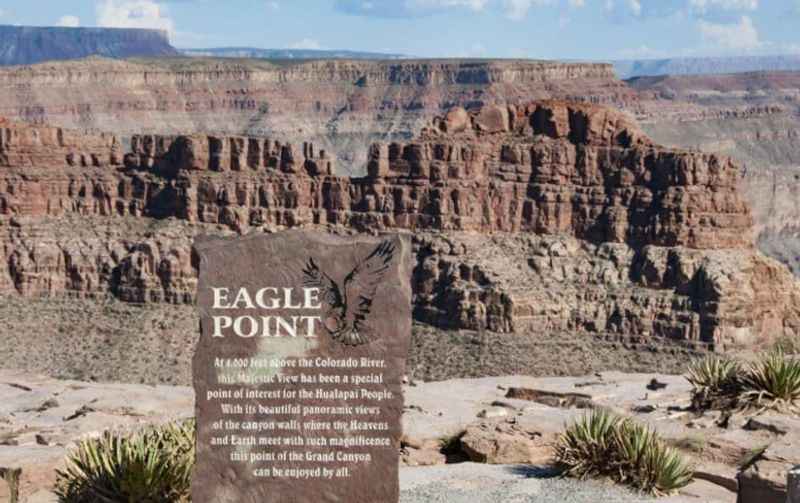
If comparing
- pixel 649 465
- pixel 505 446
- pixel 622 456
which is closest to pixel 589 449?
pixel 622 456

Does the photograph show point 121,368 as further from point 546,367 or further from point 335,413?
point 335,413

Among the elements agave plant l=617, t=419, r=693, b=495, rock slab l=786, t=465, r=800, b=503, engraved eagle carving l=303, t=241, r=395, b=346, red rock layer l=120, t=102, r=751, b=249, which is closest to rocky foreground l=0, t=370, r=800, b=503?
agave plant l=617, t=419, r=693, b=495

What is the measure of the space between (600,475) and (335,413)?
501 cm

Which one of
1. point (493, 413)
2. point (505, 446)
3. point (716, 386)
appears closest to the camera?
point (505, 446)

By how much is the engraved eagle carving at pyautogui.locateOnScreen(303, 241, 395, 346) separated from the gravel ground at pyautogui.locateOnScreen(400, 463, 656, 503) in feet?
10.4

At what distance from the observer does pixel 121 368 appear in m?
72.6

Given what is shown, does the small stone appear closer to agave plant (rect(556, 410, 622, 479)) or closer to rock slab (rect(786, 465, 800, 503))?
agave plant (rect(556, 410, 622, 479))

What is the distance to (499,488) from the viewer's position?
2164 cm

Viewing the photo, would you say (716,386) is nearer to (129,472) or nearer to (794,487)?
(794,487)

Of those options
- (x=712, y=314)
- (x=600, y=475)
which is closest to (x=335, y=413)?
(x=600, y=475)

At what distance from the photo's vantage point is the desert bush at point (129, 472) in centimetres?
2017

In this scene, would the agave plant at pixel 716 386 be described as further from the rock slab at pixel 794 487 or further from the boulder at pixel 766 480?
the rock slab at pixel 794 487

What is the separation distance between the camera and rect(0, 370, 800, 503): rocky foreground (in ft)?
69.9

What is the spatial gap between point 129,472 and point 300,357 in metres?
3.16
